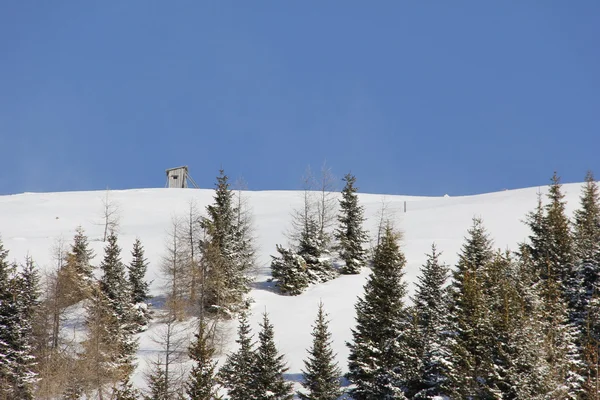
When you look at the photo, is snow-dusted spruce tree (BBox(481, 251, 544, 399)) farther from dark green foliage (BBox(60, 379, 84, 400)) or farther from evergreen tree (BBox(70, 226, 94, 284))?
evergreen tree (BBox(70, 226, 94, 284))

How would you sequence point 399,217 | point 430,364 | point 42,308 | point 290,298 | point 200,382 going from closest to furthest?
1. point 200,382
2. point 430,364
3. point 42,308
4. point 290,298
5. point 399,217

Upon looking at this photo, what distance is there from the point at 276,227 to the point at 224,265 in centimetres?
3141

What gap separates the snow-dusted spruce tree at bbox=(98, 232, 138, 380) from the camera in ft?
122

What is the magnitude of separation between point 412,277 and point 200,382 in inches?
1070

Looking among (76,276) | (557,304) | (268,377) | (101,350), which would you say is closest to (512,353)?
(557,304)

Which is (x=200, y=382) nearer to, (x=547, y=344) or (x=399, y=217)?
(x=547, y=344)

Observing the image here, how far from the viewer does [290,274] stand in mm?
50219

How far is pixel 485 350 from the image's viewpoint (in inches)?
994

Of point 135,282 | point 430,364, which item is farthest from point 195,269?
point 430,364

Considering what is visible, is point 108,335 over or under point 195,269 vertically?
under

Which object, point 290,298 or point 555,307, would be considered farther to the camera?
point 290,298

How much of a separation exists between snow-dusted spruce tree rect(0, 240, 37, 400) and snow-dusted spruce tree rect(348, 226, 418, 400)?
2091cm

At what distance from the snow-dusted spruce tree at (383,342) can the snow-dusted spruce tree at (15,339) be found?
20912mm

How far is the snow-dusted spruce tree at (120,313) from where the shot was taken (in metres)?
37.2
